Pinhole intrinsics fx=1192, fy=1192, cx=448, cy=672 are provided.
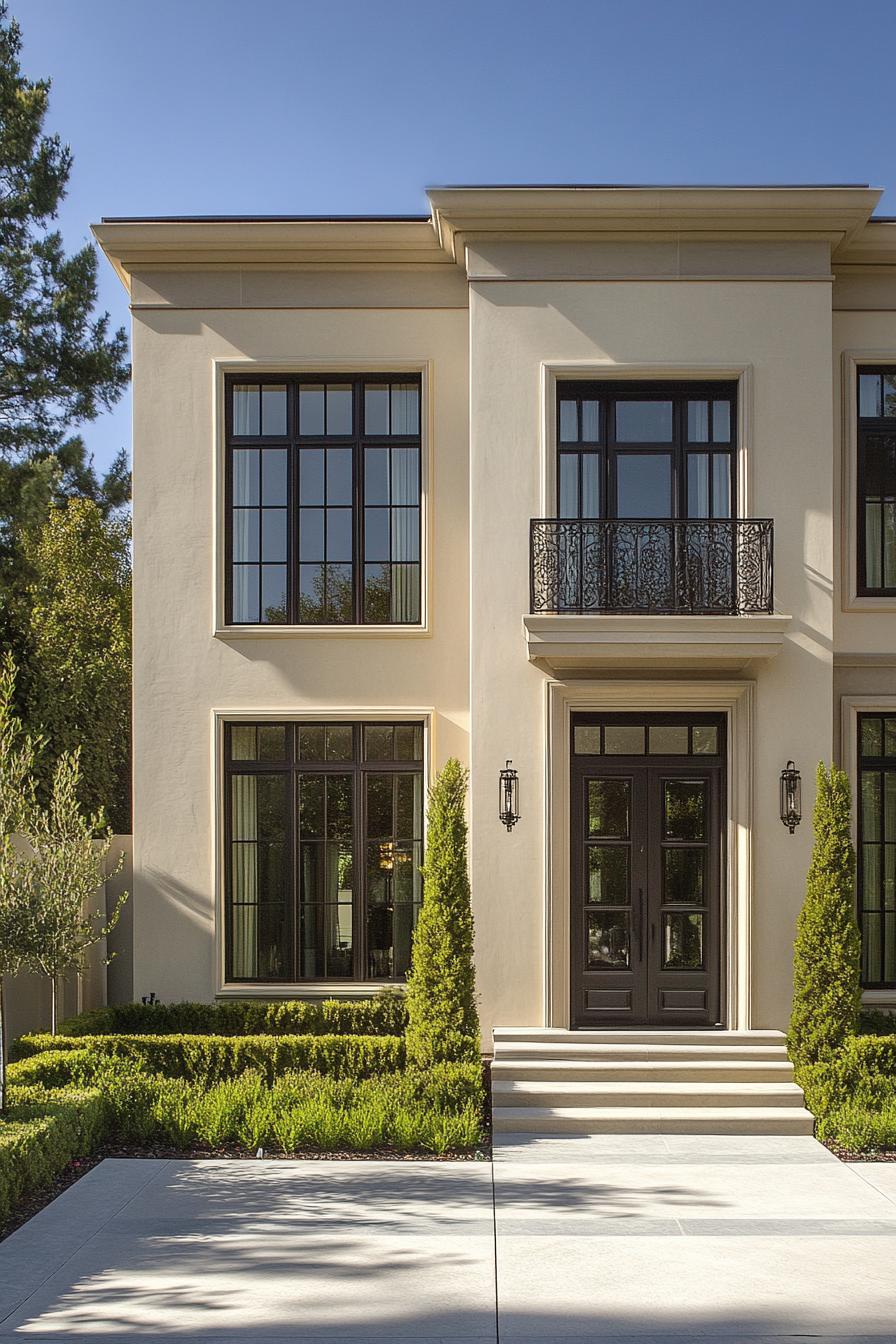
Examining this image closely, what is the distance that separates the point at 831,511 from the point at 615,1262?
7764mm

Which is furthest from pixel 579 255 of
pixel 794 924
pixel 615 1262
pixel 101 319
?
pixel 101 319

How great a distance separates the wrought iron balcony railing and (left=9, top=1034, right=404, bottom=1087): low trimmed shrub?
4.59 metres

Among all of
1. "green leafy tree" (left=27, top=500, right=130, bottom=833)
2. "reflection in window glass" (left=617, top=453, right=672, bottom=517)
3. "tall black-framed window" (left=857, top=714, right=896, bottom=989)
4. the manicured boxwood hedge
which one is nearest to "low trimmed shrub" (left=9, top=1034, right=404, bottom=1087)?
the manicured boxwood hedge

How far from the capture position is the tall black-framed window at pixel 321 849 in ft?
42.5

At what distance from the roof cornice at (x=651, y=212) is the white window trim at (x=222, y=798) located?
16.9ft

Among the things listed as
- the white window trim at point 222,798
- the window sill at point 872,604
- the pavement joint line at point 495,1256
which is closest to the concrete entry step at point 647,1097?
the pavement joint line at point 495,1256

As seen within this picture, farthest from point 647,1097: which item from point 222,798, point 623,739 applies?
point 222,798

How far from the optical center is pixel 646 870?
40.6 feet

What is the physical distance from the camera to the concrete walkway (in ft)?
21.4

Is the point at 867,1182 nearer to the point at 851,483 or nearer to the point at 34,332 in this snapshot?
the point at 851,483

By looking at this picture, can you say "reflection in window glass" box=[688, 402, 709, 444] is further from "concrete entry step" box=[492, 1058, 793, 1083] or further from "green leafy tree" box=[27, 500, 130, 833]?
"green leafy tree" box=[27, 500, 130, 833]

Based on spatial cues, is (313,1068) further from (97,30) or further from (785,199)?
(97,30)

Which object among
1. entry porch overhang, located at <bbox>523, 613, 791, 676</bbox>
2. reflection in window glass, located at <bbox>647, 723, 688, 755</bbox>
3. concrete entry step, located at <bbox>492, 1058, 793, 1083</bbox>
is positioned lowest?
concrete entry step, located at <bbox>492, 1058, 793, 1083</bbox>

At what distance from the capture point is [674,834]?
40.9ft
